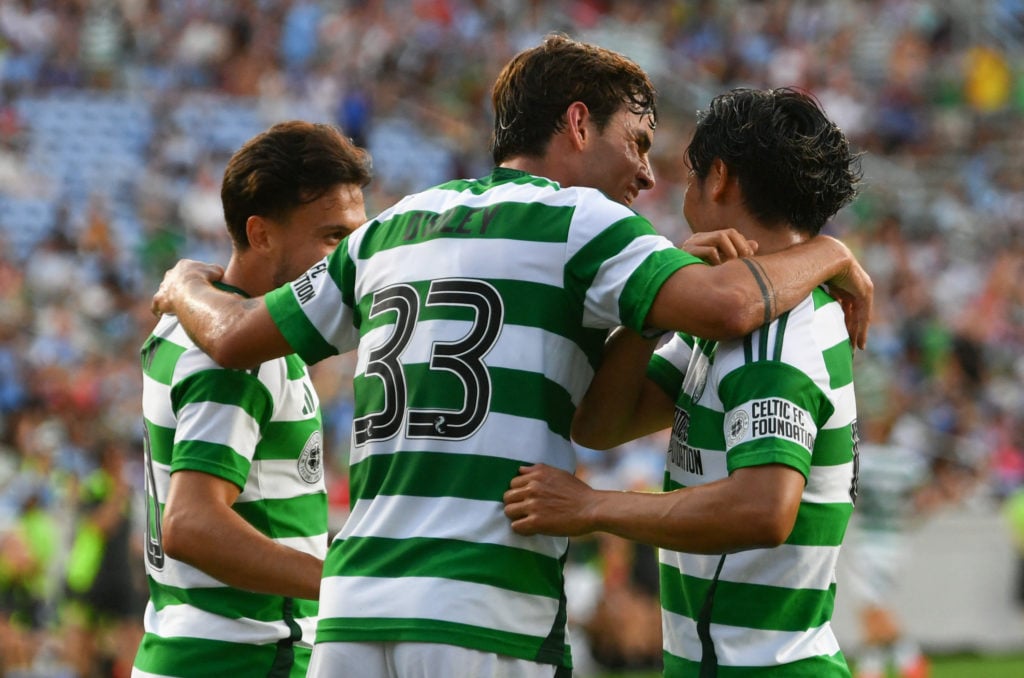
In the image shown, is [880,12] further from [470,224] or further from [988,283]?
[470,224]

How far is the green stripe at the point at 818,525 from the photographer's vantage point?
130 inches

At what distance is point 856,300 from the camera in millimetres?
3646

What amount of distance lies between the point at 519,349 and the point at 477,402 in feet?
0.49

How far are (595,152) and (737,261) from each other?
522mm

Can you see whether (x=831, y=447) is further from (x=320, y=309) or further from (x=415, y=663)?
(x=320, y=309)

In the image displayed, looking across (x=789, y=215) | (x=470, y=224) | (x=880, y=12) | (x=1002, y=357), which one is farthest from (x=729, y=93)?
(x=880, y=12)

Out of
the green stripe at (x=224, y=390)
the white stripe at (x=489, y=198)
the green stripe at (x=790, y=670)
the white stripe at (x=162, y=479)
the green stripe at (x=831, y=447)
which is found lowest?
the green stripe at (x=790, y=670)

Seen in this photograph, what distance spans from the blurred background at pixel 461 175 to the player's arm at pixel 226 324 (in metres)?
6.51

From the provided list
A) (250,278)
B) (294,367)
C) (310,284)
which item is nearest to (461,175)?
(250,278)

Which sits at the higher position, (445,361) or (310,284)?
(310,284)

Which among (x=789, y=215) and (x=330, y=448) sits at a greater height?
(x=330, y=448)

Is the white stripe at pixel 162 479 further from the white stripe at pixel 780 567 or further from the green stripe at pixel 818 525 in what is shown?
the green stripe at pixel 818 525

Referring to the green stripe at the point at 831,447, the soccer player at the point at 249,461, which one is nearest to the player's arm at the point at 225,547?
the soccer player at the point at 249,461

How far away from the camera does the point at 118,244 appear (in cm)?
1577
